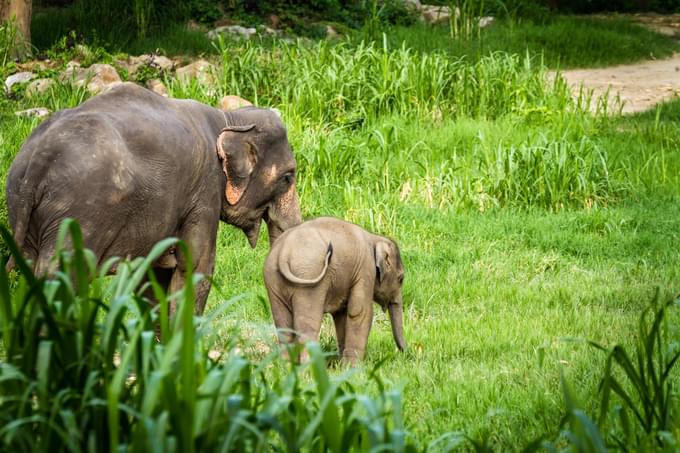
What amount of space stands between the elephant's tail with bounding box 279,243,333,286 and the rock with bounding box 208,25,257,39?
11741 millimetres

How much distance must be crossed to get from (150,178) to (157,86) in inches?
336

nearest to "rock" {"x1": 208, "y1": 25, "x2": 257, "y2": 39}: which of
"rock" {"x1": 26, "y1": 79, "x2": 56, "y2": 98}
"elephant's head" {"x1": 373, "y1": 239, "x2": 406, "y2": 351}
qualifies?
"rock" {"x1": 26, "y1": 79, "x2": 56, "y2": 98}

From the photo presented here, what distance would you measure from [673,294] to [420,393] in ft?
10.00

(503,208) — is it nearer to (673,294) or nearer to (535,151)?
(535,151)

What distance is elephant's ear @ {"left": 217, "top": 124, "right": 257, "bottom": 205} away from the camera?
284 inches

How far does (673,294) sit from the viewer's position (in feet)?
28.1

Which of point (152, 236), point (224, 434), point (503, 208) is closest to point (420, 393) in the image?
point (152, 236)

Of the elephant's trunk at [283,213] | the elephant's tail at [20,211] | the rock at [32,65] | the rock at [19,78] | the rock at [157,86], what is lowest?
the rock at [157,86]

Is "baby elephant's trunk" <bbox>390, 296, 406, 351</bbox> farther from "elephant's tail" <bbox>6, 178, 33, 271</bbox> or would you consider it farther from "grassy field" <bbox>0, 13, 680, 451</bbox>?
"elephant's tail" <bbox>6, 178, 33, 271</bbox>

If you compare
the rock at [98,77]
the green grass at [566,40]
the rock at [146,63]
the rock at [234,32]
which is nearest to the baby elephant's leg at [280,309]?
the rock at [98,77]

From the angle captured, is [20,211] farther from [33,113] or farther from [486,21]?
[486,21]

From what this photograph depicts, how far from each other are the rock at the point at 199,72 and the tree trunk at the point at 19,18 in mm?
2096

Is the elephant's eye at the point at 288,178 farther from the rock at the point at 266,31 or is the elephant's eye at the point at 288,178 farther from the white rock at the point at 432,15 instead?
the white rock at the point at 432,15

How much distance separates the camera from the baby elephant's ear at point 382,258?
23.5 feet
